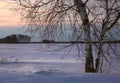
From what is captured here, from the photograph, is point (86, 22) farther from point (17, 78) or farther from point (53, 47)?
point (17, 78)

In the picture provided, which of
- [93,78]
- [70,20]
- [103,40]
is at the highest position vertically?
[70,20]

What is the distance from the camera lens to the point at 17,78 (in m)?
8.66

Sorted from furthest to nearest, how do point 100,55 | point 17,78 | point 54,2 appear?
point 100,55, point 54,2, point 17,78

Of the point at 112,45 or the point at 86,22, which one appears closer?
the point at 86,22

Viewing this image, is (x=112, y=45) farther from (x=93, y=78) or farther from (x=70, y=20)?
(x=93, y=78)

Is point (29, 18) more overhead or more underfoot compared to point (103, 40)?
more overhead

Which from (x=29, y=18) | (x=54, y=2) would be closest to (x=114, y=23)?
(x=54, y=2)

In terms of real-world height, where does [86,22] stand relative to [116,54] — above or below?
above

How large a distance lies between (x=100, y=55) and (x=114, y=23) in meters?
1.45

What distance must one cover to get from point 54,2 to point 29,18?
1171 millimetres

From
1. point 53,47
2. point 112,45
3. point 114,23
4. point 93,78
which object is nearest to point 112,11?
point 114,23

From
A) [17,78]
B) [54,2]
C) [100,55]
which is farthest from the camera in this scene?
[100,55]

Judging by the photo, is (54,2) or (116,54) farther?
(116,54)

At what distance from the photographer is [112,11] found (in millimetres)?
13336
